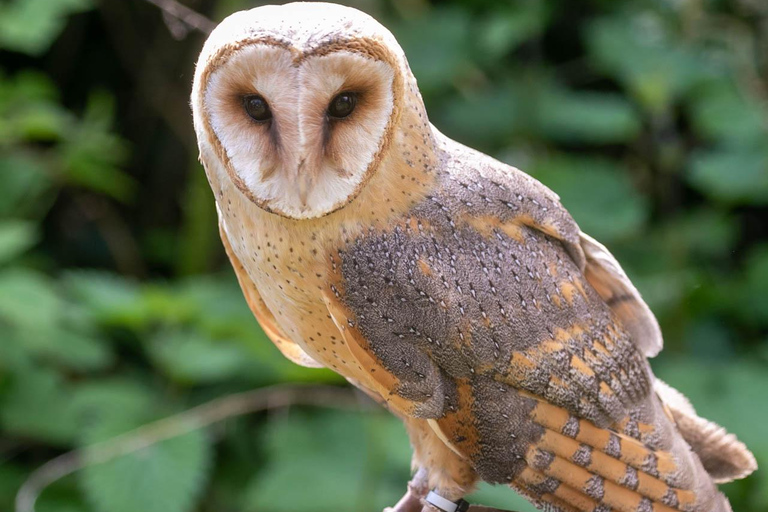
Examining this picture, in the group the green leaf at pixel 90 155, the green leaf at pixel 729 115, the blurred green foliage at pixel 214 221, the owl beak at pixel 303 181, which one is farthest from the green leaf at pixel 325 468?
the green leaf at pixel 729 115

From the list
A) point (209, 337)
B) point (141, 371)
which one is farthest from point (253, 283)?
point (141, 371)

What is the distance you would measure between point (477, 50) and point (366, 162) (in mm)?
2700

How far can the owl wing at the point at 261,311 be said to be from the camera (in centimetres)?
170

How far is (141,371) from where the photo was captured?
3322 millimetres

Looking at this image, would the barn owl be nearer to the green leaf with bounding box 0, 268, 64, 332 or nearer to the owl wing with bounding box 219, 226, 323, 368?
the owl wing with bounding box 219, 226, 323, 368

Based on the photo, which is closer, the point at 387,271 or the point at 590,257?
the point at 387,271

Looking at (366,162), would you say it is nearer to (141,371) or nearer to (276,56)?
(276,56)

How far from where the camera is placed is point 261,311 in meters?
1.79

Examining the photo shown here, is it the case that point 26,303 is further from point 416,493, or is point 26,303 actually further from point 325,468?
point 416,493

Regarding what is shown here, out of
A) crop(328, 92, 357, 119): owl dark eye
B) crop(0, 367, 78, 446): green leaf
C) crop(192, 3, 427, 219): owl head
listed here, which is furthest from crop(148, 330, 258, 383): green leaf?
crop(328, 92, 357, 119): owl dark eye

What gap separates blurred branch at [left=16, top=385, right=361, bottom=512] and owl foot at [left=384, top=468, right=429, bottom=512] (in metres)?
1.05

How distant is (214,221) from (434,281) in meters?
2.40

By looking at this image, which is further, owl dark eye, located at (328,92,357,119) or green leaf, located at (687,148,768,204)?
green leaf, located at (687,148,768,204)

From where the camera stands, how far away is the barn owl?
1.29 m
